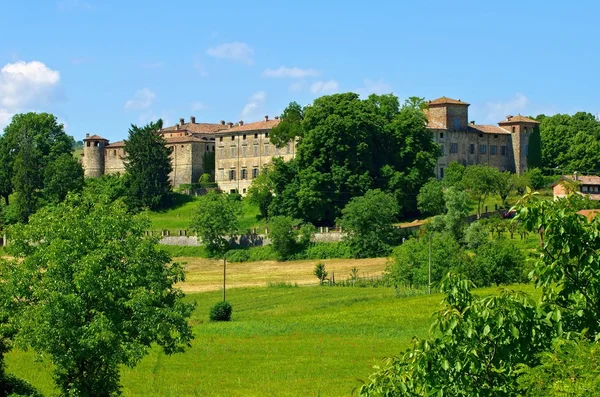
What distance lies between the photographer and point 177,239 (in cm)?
9969

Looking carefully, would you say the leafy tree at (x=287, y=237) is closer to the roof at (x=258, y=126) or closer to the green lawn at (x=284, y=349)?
the green lawn at (x=284, y=349)

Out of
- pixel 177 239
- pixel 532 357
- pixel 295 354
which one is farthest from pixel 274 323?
pixel 177 239

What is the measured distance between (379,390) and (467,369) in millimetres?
1310

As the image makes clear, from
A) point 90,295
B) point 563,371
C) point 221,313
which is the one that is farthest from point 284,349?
point 563,371

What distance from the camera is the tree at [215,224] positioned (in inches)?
3743

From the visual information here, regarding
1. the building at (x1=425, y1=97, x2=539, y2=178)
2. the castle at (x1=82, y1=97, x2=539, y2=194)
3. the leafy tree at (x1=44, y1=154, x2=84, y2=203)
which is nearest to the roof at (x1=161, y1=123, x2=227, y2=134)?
the castle at (x1=82, y1=97, x2=539, y2=194)

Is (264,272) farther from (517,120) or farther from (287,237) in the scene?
(517,120)

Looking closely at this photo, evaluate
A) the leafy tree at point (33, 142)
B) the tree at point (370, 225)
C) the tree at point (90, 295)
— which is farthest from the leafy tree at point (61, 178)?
the tree at point (90, 295)

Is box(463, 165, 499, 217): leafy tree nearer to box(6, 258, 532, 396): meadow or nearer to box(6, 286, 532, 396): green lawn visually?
box(6, 258, 532, 396): meadow

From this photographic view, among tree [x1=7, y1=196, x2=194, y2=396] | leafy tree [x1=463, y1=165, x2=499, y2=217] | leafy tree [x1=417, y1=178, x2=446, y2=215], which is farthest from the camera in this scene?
leafy tree [x1=463, y1=165, x2=499, y2=217]

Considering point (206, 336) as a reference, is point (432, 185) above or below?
above

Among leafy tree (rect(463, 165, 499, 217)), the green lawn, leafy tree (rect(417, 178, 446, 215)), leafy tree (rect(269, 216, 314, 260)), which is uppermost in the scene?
leafy tree (rect(463, 165, 499, 217))

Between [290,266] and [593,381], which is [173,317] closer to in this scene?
[593,381]

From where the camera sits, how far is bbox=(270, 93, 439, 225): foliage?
305ft
